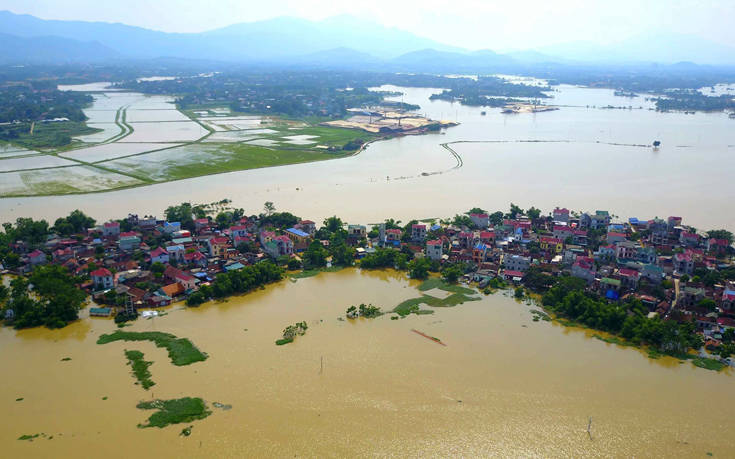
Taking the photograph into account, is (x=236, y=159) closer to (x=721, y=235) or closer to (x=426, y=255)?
(x=426, y=255)

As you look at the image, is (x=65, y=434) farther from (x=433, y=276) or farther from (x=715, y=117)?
(x=715, y=117)

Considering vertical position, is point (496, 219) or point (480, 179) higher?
point (480, 179)

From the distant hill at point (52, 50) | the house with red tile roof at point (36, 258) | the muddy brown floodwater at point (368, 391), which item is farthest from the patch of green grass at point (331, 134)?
the distant hill at point (52, 50)

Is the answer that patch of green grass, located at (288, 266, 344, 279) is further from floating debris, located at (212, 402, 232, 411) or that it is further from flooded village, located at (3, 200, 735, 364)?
floating debris, located at (212, 402, 232, 411)

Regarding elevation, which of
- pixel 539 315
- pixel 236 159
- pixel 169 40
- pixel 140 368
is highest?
pixel 169 40

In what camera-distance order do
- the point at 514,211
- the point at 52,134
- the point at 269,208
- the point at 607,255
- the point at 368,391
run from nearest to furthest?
1. the point at 368,391
2. the point at 607,255
3. the point at 514,211
4. the point at 269,208
5. the point at 52,134

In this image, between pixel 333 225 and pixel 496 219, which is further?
pixel 496 219

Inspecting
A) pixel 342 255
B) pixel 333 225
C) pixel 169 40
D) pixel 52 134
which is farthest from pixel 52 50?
pixel 342 255
